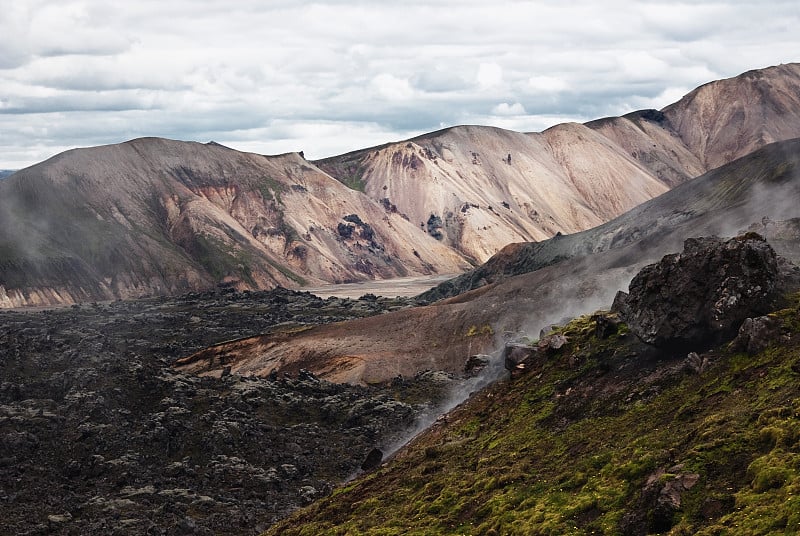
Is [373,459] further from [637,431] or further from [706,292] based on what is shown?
[637,431]

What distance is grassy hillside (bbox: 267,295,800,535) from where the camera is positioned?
30.5 metres

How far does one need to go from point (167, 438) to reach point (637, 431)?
49596 mm

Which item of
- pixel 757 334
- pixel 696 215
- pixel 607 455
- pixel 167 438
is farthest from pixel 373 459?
pixel 696 215

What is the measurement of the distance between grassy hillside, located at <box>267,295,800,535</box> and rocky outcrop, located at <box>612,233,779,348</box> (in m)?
1.51

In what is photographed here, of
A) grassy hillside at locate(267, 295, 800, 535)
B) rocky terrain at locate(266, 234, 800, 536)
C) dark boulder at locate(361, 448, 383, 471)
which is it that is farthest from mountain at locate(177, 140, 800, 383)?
grassy hillside at locate(267, 295, 800, 535)

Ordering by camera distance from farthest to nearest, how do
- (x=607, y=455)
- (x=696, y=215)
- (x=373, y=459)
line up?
(x=696, y=215)
(x=373, y=459)
(x=607, y=455)

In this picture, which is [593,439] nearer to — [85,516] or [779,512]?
[779,512]

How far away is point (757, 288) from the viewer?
156ft

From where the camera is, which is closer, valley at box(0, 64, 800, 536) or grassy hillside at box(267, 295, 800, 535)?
grassy hillside at box(267, 295, 800, 535)

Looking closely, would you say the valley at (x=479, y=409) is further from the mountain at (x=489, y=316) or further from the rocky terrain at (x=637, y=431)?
the mountain at (x=489, y=316)

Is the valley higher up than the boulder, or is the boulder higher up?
the boulder

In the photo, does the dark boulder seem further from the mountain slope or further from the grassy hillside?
the mountain slope

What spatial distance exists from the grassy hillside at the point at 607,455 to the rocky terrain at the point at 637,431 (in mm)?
91

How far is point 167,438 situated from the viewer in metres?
79.0
